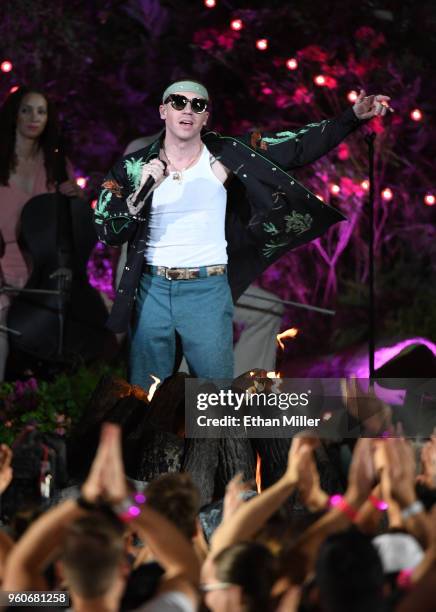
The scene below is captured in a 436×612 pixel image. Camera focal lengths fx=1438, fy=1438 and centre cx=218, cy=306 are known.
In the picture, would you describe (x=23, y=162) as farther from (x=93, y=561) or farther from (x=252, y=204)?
(x=93, y=561)

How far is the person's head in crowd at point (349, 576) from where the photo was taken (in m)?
3.27

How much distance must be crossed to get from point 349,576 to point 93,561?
58cm

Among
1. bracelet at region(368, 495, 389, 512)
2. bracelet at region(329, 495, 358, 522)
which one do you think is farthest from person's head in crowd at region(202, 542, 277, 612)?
bracelet at region(368, 495, 389, 512)

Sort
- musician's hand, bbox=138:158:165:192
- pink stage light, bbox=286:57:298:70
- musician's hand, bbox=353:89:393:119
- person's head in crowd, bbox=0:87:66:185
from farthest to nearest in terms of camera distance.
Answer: pink stage light, bbox=286:57:298:70, person's head in crowd, bbox=0:87:66:185, musician's hand, bbox=353:89:393:119, musician's hand, bbox=138:158:165:192

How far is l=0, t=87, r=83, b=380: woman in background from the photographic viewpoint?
331 inches

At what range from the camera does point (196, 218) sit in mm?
6316

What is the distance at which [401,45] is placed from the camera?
466 inches

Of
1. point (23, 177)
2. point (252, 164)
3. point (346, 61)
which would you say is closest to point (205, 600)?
point (252, 164)

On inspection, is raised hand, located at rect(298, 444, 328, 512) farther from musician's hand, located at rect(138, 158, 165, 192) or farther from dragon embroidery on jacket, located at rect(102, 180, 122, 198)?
dragon embroidery on jacket, located at rect(102, 180, 122, 198)

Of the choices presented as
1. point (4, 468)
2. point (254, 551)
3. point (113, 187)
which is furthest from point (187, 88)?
point (254, 551)

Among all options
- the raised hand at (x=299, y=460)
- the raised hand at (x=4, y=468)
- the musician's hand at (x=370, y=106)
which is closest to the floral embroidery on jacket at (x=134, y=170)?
the musician's hand at (x=370, y=106)

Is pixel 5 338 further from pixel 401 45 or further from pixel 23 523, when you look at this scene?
pixel 401 45

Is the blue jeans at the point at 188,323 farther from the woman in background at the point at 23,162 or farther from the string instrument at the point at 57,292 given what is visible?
the woman in background at the point at 23,162

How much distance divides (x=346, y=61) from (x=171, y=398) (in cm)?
601
